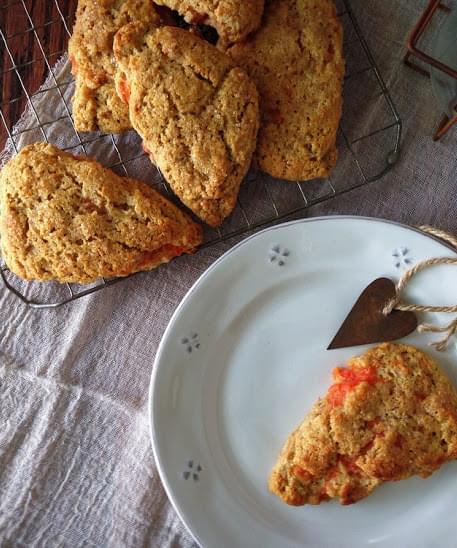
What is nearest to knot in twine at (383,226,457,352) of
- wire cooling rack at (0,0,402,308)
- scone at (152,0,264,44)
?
wire cooling rack at (0,0,402,308)

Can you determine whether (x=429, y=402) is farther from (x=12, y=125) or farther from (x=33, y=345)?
(x=12, y=125)

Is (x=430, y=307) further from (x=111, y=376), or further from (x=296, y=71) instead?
(x=111, y=376)

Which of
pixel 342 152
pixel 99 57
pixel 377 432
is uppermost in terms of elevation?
pixel 99 57

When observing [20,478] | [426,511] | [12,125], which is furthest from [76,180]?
[426,511]

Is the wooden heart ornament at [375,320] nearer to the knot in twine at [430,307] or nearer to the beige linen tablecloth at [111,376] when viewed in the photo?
the knot in twine at [430,307]

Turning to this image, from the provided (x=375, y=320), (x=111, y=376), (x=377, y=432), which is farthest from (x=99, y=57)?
(x=377, y=432)

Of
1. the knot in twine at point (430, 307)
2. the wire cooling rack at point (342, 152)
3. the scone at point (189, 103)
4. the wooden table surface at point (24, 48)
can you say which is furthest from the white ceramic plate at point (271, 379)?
the wooden table surface at point (24, 48)

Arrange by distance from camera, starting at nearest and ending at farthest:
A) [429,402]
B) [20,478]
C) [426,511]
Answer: [429,402] → [426,511] → [20,478]
